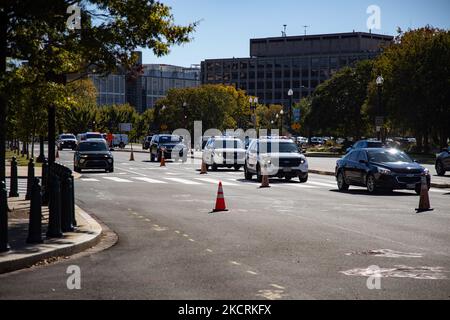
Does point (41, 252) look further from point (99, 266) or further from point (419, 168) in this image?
point (419, 168)

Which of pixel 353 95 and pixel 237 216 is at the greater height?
pixel 353 95

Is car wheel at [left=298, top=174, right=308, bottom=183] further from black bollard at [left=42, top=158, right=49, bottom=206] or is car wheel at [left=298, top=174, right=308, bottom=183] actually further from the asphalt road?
black bollard at [left=42, top=158, right=49, bottom=206]

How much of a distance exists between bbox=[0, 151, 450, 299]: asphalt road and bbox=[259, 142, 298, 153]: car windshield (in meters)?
10.0

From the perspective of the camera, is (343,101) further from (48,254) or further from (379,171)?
(48,254)

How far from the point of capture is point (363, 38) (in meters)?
197

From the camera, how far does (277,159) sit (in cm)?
3272

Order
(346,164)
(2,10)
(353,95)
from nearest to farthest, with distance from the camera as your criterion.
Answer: (2,10), (346,164), (353,95)

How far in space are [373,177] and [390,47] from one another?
179 feet

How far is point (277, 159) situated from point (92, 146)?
13.0m

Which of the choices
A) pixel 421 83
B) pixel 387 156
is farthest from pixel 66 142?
pixel 387 156

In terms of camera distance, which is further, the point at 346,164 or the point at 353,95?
the point at 353,95

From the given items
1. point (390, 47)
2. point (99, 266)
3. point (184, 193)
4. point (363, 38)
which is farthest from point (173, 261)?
point (363, 38)

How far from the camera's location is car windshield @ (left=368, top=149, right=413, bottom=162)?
1053 inches

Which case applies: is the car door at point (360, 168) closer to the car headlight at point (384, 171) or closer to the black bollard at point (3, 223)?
the car headlight at point (384, 171)
